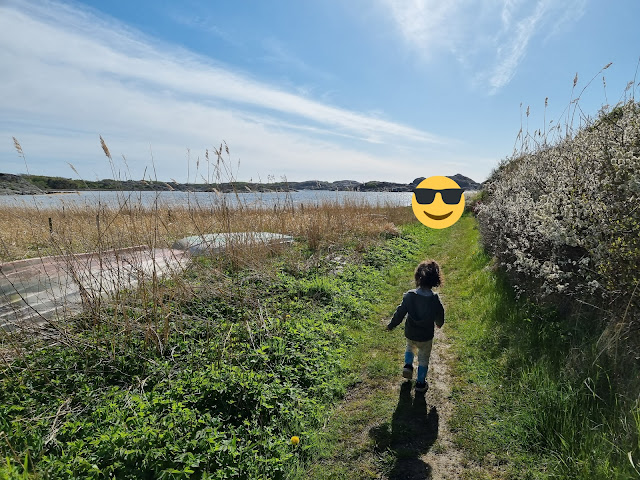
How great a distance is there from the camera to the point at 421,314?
3.75 meters

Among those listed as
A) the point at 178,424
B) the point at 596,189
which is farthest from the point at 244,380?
the point at 596,189

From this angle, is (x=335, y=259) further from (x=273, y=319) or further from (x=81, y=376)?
(x=81, y=376)

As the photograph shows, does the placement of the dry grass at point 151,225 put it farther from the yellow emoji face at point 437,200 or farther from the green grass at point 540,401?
the green grass at point 540,401

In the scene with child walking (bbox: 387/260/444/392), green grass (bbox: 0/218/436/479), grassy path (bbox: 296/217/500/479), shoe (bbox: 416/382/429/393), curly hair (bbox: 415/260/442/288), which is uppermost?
curly hair (bbox: 415/260/442/288)

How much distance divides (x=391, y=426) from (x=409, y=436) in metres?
0.19

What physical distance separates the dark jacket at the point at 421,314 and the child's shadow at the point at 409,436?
0.65 metres

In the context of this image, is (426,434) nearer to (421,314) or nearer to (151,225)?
(421,314)

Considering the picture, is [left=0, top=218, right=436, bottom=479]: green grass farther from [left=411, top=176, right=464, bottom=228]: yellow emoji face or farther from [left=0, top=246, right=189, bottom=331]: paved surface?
[left=411, top=176, right=464, bottom=228]: yellow emoji face

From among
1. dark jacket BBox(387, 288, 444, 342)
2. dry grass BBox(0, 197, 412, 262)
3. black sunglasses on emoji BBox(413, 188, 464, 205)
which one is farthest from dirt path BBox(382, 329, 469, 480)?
black sunglasses on emoji BBox(413, 188, 464, 205)

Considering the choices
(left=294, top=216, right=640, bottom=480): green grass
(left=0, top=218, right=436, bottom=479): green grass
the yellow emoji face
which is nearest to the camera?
(left=0, top=218, right=436, bottom=479): green grass

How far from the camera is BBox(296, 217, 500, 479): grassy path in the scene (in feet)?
8.53

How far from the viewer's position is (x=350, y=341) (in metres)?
4.78

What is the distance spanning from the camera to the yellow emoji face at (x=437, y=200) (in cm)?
902

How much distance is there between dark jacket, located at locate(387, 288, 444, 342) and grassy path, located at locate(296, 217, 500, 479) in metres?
0.61
